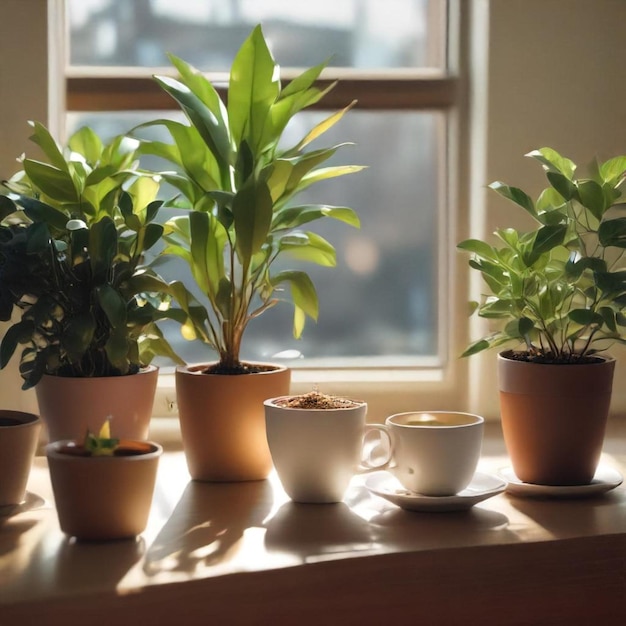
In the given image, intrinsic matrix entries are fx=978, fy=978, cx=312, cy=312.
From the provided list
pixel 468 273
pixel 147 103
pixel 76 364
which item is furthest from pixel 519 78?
pixel 76 364

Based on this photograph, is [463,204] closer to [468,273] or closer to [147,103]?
[468,273]

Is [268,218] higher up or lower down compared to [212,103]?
lower down

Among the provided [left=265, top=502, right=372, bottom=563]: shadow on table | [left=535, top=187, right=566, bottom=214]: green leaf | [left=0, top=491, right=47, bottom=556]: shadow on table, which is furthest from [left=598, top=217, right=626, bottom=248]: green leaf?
[left=0, top=491, right=47, bottom=556]: shadow on table

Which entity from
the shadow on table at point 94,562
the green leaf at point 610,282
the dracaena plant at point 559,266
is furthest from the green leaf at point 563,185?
the shadow on table at point 94,562

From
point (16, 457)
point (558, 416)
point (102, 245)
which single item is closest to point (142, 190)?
point (102, 245)

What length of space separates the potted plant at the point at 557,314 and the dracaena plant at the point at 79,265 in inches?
19.2

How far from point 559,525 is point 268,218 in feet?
1.84

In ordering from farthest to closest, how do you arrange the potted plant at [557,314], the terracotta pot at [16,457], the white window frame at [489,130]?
the white window frame at [489,130] < the potted plant at [557,314] < the terracotta pot at [16,457]

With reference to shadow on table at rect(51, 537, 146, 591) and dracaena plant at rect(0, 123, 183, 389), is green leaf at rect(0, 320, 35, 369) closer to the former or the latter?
dracaena plant at rect(0, 123, 183, 389)

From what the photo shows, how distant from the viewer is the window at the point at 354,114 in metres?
1.80

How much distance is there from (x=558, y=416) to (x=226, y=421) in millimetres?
480

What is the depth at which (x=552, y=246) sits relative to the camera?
4.48ft

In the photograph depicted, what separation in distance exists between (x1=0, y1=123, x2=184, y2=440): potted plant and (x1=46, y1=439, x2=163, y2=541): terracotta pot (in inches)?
8.1

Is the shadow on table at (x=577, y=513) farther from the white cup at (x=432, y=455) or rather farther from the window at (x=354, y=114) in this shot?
the window at (x=354, y=114)
